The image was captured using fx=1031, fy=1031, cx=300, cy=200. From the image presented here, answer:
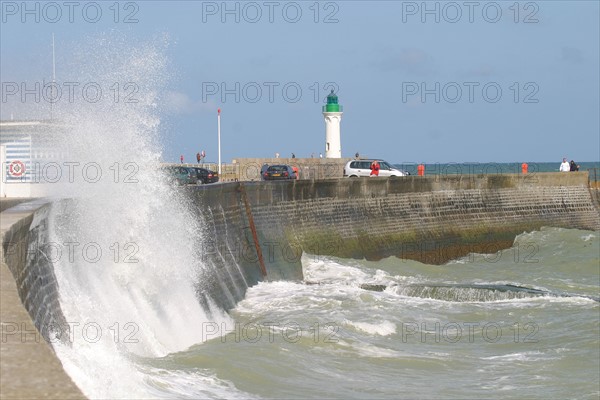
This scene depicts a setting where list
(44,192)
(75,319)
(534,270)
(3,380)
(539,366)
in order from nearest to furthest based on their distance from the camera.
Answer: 1. (3,380)
2. (75,319)
3. (539,366)
4. (44,192)
5. (534,270)

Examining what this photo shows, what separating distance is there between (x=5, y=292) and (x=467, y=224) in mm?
26280

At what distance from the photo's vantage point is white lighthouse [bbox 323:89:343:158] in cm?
5072

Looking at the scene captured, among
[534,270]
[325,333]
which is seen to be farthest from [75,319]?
[534,270]

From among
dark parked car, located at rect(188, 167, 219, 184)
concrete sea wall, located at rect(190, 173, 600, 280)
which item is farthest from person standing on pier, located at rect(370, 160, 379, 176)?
dark parked car, located at rect(188, 167, 219, 184)

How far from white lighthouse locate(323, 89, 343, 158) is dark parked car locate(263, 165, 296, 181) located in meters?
12.2

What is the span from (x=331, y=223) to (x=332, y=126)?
24954mm

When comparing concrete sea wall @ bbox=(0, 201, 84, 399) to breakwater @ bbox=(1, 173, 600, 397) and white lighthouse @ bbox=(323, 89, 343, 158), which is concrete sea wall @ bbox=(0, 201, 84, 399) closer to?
breakwater @ bbox=(1, 173, 600, 397)

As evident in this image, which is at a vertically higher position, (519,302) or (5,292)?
(5,292)

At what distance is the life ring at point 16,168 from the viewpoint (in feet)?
56.7

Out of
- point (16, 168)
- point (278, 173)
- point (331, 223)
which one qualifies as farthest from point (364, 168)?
point (16, 168)

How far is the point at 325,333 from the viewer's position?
1458 centimetres

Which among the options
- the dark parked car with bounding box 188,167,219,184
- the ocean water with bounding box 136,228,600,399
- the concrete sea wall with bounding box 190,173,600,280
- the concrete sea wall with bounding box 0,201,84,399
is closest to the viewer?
the concrete sea wall with bounding box 0,201,84,399

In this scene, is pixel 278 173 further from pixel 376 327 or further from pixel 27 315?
pixel 27 315

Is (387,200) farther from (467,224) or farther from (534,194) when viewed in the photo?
(534,194)
